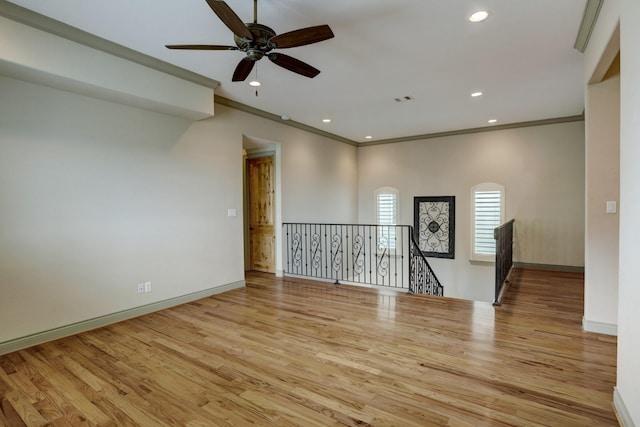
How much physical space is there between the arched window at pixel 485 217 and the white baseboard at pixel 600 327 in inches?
147

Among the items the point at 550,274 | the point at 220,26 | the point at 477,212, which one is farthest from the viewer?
the point at 477,212

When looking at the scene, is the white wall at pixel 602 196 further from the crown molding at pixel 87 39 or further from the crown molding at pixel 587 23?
the crown molding at pixel 87 39

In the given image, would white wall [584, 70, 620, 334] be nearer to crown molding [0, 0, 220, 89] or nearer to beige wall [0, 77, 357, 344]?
crown molding [0, 0, 220, 89]

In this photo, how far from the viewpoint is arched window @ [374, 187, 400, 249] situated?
8.31 m

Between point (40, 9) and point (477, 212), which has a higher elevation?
point (40, 9)

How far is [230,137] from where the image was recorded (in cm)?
531

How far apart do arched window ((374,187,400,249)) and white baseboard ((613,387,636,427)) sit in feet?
20.0

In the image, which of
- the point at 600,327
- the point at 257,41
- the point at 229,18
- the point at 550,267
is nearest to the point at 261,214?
the point at 257,41

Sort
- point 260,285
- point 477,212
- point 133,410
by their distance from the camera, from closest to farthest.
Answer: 1. point 133,410
2. point 260,285
3. point 477,212

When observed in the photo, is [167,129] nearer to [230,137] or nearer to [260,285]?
[230,137]

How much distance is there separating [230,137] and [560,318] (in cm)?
522

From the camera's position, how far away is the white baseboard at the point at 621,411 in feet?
6.30

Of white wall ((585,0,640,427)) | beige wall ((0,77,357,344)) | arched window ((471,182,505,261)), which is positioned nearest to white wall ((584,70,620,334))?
white wall ((585,0,640,427))

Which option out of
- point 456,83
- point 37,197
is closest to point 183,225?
point 37,197
